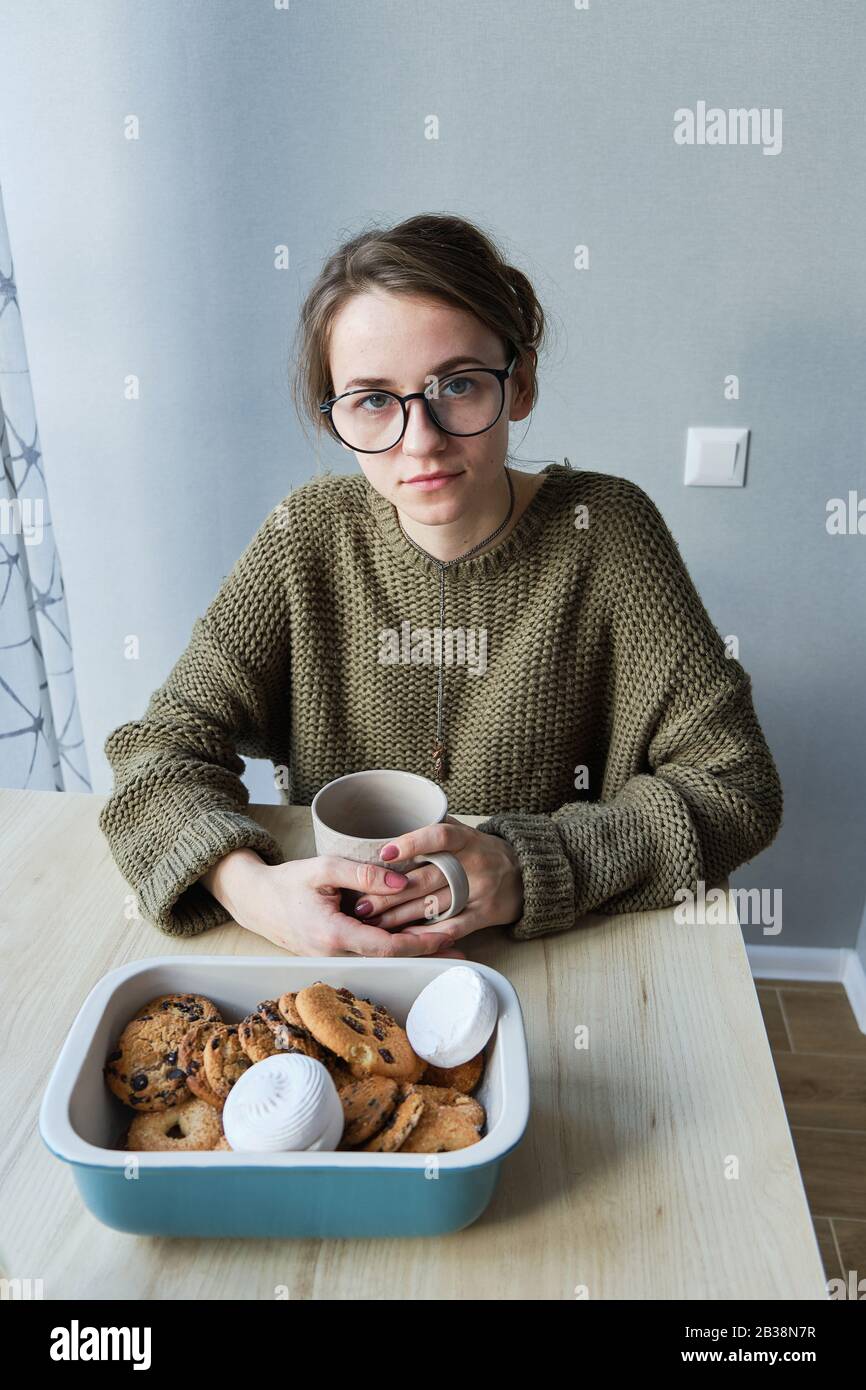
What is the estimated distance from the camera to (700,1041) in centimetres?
76

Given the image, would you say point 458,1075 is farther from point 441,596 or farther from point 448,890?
point 441,596

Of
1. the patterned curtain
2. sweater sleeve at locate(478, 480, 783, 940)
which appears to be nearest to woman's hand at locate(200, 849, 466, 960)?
sweater sleeve at locate(478, 480, 783, 940)

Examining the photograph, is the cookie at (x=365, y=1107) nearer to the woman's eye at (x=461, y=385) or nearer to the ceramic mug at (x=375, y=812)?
the ceramic mug at (x=375, y=812)

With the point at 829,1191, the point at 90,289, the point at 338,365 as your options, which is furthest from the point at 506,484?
the point at 829,1191

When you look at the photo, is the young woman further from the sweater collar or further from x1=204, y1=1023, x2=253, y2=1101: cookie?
x1=204, y1=1023, x2=253, y2=1101: cookie

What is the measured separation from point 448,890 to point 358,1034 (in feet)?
0.59

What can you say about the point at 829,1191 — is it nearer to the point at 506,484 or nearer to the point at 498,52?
the point at 506,484

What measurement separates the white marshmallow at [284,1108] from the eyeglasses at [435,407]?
1.78 ft

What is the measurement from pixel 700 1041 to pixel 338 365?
0.63 m

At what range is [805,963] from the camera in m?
1.95

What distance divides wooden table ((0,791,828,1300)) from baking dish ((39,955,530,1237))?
23mm

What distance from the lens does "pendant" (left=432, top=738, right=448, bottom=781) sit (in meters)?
1.13

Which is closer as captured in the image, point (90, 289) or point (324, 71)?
point (324, 71)

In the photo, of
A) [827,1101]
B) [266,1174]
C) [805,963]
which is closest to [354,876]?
[266,1174]
